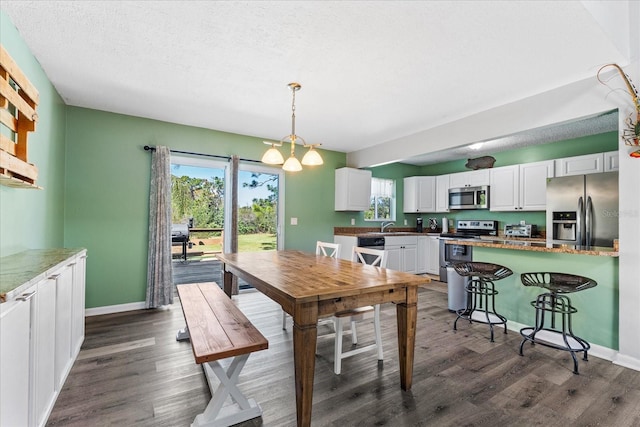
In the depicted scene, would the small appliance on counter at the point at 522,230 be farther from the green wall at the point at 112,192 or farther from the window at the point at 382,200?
the green wall at the point at 112,192

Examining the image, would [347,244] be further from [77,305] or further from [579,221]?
[77,305]

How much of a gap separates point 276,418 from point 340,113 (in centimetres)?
309

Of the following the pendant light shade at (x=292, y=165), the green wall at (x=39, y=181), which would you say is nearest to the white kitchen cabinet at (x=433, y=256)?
the pendant light shade at (x=292, y=165)

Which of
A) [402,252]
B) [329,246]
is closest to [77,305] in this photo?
[329,246]

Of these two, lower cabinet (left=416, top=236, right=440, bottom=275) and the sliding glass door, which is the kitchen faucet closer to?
lower cabinet (left=416, top=236, right=440, bottom=275)

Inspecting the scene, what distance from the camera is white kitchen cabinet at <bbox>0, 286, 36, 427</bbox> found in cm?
112

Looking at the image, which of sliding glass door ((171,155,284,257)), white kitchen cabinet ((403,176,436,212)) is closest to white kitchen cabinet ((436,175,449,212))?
white kitchen cabinet ((403,176,436,212))

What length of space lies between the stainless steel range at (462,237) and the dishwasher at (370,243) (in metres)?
1.17

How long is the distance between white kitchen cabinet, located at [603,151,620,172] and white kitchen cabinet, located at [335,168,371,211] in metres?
3.26

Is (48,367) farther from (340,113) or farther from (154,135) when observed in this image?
(340,113)

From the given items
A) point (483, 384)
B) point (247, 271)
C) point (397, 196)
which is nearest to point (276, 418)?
point (247, 271)

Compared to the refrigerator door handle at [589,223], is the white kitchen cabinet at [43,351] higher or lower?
lower

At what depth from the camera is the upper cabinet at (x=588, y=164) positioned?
3879 mm

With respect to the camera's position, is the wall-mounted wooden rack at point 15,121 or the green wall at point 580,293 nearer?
the wall-mounted wooden rack at point 15,121
